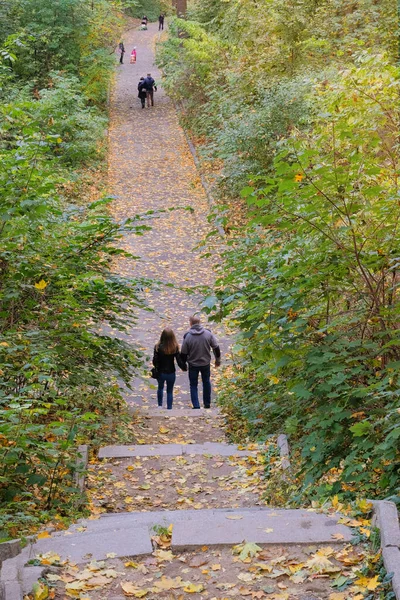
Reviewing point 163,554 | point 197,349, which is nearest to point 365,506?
point 163,554

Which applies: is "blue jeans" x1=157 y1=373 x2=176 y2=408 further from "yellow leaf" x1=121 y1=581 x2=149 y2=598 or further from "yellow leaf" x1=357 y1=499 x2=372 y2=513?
"yellow leaf" x1=121 y1=581 x2=149 y2=598

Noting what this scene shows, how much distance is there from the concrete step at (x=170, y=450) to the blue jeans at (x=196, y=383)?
238 cm

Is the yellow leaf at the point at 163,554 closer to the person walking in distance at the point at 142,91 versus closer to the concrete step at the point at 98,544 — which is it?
the concrete step at the point at 98,544

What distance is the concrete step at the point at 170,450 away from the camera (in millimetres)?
8403

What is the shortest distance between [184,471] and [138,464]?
0.58 meters

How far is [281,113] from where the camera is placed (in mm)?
18266

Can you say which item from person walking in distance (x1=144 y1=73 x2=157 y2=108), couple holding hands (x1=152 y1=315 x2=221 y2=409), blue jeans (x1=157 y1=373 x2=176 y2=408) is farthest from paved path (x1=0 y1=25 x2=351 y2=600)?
person walking in distance (x1=144 y1=73 x2=157 y2=108)

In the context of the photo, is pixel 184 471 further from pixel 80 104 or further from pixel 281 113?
pixel 80 104

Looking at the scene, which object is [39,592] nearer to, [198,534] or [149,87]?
[198,534]

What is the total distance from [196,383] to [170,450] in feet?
9.49

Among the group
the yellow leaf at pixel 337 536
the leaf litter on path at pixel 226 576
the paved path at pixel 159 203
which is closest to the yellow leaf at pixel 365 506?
the yellow leaf at pixel 337 536

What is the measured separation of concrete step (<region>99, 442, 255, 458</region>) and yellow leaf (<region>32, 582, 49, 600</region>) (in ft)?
13.9

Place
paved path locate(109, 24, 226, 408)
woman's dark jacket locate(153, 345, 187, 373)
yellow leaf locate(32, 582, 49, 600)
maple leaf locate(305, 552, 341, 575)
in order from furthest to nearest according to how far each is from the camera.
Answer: paved path locate(109, 24, 226, 408), woman's dark jacket locate(153, 345, 187, 373), maple leaf locate(305, 552, 341, 575), yellow leaf locate(32, 582, 49, 600)

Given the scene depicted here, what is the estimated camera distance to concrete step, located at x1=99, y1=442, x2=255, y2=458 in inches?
331
